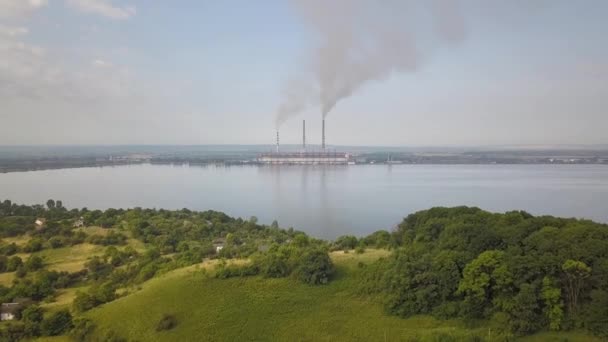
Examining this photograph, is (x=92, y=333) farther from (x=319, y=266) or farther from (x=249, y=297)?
(x=319, y=266)

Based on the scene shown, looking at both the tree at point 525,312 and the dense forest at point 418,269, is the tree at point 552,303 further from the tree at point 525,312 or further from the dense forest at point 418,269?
the tree at point 525,312

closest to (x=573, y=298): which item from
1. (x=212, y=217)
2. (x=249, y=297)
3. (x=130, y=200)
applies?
(x=249, y=297)

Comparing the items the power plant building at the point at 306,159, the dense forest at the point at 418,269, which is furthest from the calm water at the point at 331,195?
the power plant building at the point at 306,159

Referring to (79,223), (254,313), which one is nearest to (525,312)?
(254,313)

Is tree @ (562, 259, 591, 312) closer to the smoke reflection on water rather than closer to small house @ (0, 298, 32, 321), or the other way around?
small house @ (0, 298, 32, 321)

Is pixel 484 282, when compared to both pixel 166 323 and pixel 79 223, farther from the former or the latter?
pixel 79 223

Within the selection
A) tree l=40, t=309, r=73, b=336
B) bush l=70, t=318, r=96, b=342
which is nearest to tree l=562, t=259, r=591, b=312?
bush l=70, t=318, r=96, b=342
